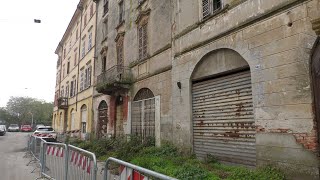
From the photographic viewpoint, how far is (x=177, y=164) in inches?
368

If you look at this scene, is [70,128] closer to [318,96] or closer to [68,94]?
[68,94]

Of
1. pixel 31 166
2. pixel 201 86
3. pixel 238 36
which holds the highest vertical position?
pixel 238 36

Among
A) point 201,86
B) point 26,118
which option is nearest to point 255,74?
point 201,86

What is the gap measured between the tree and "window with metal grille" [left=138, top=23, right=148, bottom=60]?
246 feet

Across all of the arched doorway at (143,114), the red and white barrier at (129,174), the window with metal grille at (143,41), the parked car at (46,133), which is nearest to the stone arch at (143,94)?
the arched doorway at (143,114)

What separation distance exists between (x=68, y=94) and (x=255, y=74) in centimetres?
2859

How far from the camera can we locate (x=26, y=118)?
84375 millimetres

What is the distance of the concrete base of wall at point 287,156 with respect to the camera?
20.6 ft

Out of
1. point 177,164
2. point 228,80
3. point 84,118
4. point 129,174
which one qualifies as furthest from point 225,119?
point 84,118

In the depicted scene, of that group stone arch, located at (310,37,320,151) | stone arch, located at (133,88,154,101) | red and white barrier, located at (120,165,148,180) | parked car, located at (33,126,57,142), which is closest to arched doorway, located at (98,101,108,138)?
stone arch, located at (133,88,154,101)

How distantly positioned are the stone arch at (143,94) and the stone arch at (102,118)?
16.6ft

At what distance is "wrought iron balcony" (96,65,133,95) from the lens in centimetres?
1588

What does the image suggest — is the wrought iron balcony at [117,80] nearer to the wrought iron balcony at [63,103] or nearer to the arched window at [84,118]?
the arched window at [84,118]

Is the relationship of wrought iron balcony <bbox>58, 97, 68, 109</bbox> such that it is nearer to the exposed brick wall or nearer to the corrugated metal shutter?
the corrugated metal shutter
